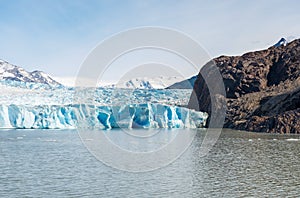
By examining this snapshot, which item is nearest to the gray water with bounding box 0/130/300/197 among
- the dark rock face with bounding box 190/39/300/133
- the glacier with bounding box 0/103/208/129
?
the glacier with bounding box 0/103/208/129

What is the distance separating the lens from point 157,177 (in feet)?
60.7

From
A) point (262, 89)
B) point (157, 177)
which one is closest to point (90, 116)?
point (262, 89)

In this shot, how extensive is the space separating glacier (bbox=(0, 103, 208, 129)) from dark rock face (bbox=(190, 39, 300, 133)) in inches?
453

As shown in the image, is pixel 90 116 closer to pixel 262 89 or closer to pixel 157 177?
pixel 262 89

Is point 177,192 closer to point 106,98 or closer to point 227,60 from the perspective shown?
point 106,98

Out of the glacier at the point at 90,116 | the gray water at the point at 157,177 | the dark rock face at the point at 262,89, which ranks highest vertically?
the dark rock face at the point at 262,89

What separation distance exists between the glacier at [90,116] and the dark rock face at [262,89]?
11494mm

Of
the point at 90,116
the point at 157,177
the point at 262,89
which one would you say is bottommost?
the point at 157,177

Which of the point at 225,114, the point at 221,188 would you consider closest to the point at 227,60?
the point at 225,114

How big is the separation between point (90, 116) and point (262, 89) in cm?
3439

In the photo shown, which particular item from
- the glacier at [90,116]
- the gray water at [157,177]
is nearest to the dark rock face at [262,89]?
the glacier at [90,116]

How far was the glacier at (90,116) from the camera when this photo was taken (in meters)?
54.2

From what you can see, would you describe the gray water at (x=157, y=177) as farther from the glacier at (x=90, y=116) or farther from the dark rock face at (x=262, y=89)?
the dark rock face at (x=262, y=89)

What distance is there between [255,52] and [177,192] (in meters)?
75.5
